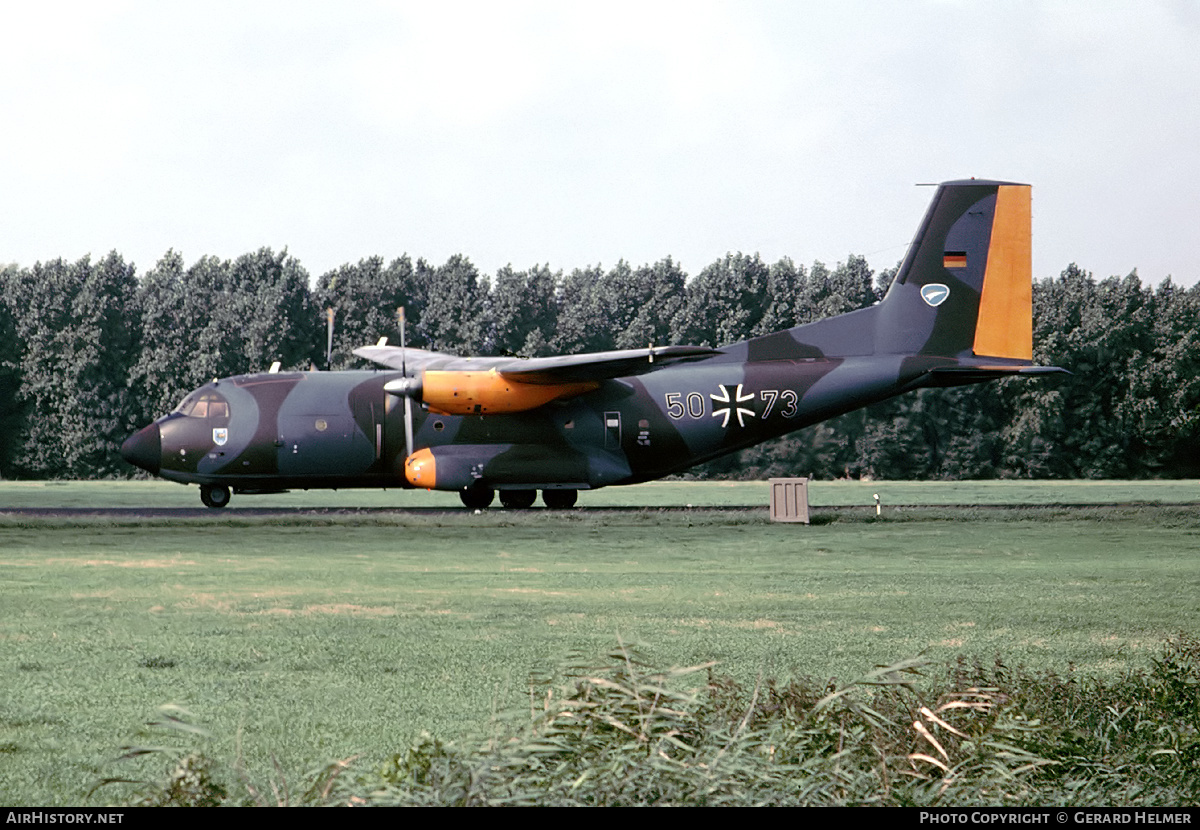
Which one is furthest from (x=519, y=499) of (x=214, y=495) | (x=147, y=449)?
(x=147, y=449)

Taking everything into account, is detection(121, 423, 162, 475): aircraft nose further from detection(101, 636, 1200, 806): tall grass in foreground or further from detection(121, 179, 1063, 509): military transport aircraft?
detection(101, 636, 1200, 806): tall grass in foreground

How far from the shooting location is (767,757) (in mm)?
6402

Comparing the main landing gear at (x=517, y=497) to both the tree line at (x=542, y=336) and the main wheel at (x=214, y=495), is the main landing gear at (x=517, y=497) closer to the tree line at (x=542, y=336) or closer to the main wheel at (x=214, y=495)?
the main wheel at (x=214, y=495)

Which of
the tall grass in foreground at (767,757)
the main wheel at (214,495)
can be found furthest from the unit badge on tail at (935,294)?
the tall grass in foreground at (767,757)

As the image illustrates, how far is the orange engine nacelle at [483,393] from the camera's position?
32.6 metres

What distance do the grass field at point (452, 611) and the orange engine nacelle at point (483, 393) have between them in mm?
3843

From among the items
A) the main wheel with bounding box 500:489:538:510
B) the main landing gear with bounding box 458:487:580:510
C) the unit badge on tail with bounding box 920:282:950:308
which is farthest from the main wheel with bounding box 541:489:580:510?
the unit badge on tail with bounding box 920:282:950:308

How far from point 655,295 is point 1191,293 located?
119 ft

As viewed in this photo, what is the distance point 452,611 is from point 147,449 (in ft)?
78.1

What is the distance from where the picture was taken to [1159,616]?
14.0 meters

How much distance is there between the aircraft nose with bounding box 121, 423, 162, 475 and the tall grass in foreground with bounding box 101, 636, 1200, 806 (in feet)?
95.5

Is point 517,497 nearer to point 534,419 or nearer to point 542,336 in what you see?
point 534,419
